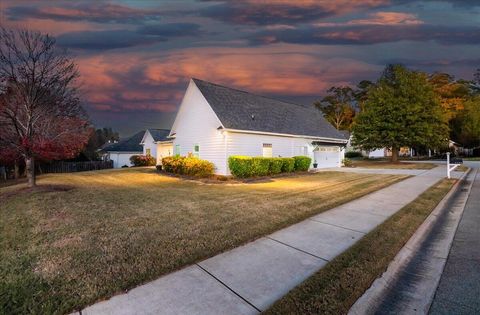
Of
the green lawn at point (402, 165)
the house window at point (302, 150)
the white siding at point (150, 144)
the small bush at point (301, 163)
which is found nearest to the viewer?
the small bush at point (301, 163)

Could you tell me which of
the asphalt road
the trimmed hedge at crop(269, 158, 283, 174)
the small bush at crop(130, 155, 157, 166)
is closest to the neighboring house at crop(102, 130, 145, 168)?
the small bush at crop(130, 155, 157, 166)

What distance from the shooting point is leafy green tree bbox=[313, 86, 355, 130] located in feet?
237

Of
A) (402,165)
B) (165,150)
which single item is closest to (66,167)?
(165,150)

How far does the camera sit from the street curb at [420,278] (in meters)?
3.22

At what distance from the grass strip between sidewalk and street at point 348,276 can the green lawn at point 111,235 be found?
5.44ft

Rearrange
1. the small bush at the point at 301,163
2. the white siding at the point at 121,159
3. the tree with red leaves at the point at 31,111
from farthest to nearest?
the white siding at the point at 121,159, the small bush at the point at 301,163, the tree with red leaves at the point at 31,111

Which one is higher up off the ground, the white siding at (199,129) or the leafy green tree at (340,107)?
the leafy green tree at (340,107)

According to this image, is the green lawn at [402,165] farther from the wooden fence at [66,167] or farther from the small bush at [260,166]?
the wooden fence at [66,167]

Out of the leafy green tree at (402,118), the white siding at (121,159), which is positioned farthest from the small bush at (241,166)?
the white siding at (121,159)

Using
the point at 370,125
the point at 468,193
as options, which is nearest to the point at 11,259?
the point at 468,193

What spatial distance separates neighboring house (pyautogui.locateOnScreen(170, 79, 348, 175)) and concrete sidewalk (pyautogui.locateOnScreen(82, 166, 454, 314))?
1141 cm

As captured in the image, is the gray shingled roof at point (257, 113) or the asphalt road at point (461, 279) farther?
the gray shingled roof at point (257, 113)

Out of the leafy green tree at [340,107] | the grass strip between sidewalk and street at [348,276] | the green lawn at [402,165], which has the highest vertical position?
the leafy green tree at [340,107]

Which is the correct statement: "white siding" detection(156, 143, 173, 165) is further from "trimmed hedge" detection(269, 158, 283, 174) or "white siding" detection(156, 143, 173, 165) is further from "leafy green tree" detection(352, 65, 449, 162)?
"leafy green tree" detection(352, 65, 449, 162)
